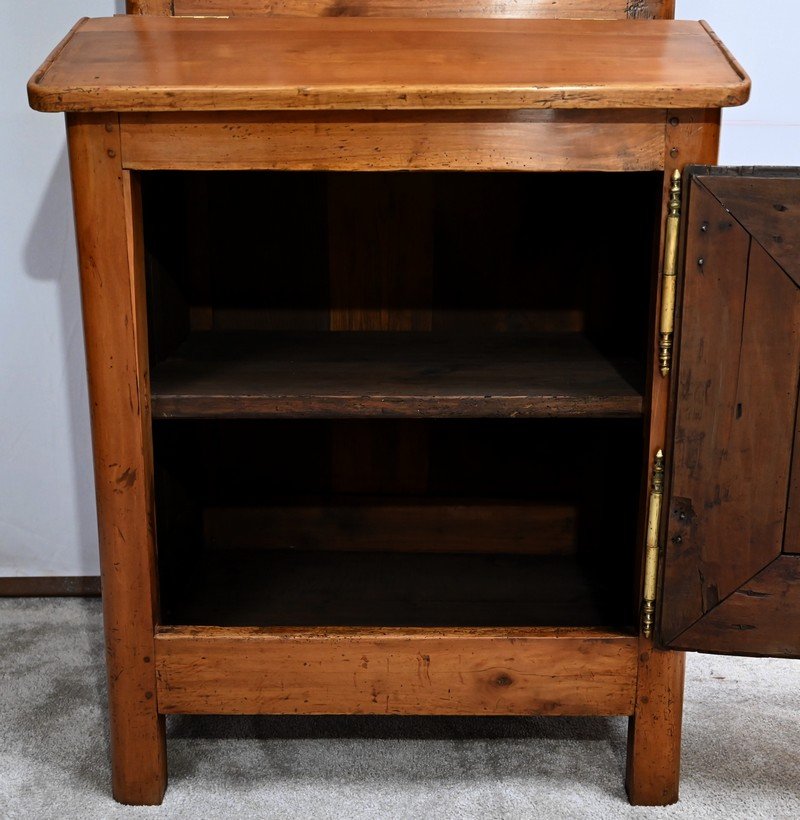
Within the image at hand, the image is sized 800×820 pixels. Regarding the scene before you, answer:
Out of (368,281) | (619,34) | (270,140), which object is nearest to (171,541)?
(368,281)

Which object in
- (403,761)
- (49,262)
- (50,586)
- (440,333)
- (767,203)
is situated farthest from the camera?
(50,586)

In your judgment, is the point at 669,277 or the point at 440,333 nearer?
the point at 669,277

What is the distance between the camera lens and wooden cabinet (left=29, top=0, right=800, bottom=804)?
139 centimetres

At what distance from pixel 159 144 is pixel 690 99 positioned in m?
0.71

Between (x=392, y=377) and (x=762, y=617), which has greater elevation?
(x=392, y=377)

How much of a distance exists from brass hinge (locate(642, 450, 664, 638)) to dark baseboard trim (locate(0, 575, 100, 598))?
1357 mm

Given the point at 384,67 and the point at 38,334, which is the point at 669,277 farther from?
the point at 38,334

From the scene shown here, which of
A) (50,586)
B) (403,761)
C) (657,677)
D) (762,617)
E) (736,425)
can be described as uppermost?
(736,425)

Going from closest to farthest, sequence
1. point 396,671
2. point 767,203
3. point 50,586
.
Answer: point 767,203, point 396,671, point 50,586

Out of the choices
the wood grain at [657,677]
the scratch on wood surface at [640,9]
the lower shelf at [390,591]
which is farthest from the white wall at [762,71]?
the lower shelf at [390,591]

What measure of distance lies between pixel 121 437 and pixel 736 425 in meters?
0.87

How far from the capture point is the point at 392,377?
165cm

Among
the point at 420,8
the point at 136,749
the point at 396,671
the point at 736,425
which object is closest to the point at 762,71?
the point at 420,8

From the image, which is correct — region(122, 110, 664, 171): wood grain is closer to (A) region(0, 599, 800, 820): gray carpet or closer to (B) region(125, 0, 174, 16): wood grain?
(B) region(125, 0, 174, 16): wood grain
